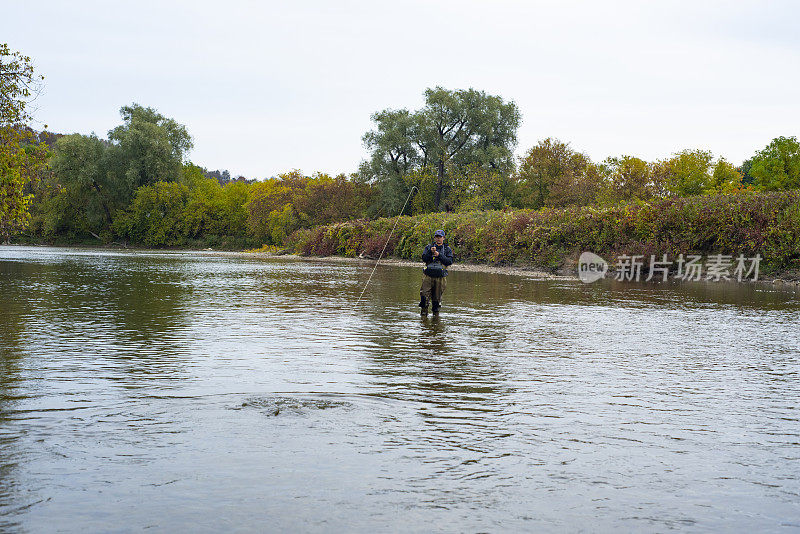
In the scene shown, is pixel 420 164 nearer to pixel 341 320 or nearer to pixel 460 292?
pixel 460 292

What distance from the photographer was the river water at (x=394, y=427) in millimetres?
4410

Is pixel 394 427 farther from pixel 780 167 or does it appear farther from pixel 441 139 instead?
pixel 780 167

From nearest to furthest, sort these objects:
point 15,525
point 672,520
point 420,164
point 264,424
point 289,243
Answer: point 15,525, point 672,520, point 264,424, point 289,243, point 420,164

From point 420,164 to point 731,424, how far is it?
6971 centimetres

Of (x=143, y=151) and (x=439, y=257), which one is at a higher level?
(x=143, y=151)

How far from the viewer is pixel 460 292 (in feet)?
74.2

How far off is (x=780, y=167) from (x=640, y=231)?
48.0 m

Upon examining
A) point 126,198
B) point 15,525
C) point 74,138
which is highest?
point 74,138

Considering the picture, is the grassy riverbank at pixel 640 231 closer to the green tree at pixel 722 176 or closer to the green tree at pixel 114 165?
the green tree at pixel 722 176

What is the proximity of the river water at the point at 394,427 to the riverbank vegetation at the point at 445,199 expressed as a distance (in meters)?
12.7

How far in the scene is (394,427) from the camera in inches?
246

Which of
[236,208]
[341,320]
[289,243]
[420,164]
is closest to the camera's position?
[341,320]

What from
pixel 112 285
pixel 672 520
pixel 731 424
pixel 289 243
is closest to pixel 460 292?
pixel 112 285

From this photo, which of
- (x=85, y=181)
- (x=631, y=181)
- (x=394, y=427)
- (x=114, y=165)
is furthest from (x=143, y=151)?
(x=394, y=427)
